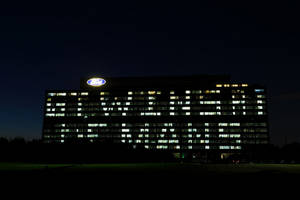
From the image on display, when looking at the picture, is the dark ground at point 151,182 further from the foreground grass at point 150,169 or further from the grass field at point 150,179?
→ the foreground grass at point 150,169

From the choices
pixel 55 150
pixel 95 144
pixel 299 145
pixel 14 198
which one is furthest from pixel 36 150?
pixel 299 145

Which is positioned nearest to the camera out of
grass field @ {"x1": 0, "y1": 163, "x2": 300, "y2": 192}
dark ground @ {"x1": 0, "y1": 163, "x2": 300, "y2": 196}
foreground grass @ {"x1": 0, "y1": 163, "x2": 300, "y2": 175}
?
dark ground @ {"x1": 0, "y1": 163, "x2": 300, "y2": 196}

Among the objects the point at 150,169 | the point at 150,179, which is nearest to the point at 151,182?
the point at 150,179

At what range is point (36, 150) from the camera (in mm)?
88625

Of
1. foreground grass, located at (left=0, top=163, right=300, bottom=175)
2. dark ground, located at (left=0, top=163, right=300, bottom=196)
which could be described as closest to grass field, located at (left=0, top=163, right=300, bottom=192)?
dark ground, located at (left=0, top=163, right=300, bottom=196)

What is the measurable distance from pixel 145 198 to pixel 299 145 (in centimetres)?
15326

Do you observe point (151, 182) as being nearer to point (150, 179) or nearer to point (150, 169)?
point (150, 179)

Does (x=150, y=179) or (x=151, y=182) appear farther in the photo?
(x=150, y=179)

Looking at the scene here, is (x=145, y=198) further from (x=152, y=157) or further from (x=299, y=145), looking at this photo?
(x=299, y=145)

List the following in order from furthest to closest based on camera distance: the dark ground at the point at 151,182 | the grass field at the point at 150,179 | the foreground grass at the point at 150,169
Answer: the foreground grass at the point at 150,169 → the grass field at the point at 150,179 → the dark ground at the point at 151,182

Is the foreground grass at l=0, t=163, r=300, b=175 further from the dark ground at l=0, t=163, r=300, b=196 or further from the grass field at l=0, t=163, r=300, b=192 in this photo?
the dark ground at l=0, t=163, r=300, b=196

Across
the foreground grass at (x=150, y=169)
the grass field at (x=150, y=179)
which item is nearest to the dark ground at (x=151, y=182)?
the grass field at (x=150, y=179)

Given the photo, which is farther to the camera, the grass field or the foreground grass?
the foreground grass

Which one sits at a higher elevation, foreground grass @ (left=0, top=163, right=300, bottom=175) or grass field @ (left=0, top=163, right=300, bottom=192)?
grass field @ (left=0, top=163, right=300, bottom=192)
